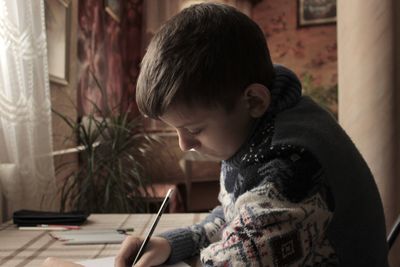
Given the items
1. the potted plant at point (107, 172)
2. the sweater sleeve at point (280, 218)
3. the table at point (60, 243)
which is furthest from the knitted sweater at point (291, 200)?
the potted plant at point (107, 172)

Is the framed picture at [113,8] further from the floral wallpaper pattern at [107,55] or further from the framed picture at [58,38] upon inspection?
the framed picture at [58,38]

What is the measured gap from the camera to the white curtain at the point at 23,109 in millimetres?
1567

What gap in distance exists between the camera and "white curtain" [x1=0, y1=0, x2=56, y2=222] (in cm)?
157

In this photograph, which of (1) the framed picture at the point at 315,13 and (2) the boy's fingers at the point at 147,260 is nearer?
(2) the boy's fingers at the point at 147,260

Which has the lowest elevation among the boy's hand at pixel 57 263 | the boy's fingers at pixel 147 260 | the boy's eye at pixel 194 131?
the boy's fingers at pixel 147 260

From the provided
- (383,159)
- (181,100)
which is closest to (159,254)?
(181,100)

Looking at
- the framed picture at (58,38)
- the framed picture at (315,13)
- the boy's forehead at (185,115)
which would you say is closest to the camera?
the boy's forehead at (185,115)

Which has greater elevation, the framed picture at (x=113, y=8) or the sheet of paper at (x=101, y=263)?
the framed picture at (x=113, y=8)

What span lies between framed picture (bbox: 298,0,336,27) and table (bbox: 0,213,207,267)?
4.85 meters

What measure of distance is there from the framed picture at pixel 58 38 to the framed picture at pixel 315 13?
11.9 feet

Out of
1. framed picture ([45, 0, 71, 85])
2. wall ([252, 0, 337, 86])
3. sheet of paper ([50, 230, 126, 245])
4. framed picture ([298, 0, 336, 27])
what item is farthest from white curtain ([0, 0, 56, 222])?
framed picture ([298, 0, 336, 27])

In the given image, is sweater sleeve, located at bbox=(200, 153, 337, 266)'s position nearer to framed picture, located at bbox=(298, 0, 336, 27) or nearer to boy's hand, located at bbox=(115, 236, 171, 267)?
boy's hand, located at bbox=(115, 236, 171, 267)

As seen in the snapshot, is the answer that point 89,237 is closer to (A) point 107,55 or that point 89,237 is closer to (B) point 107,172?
(B) point 107,172

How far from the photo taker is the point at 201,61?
700 millimetres
